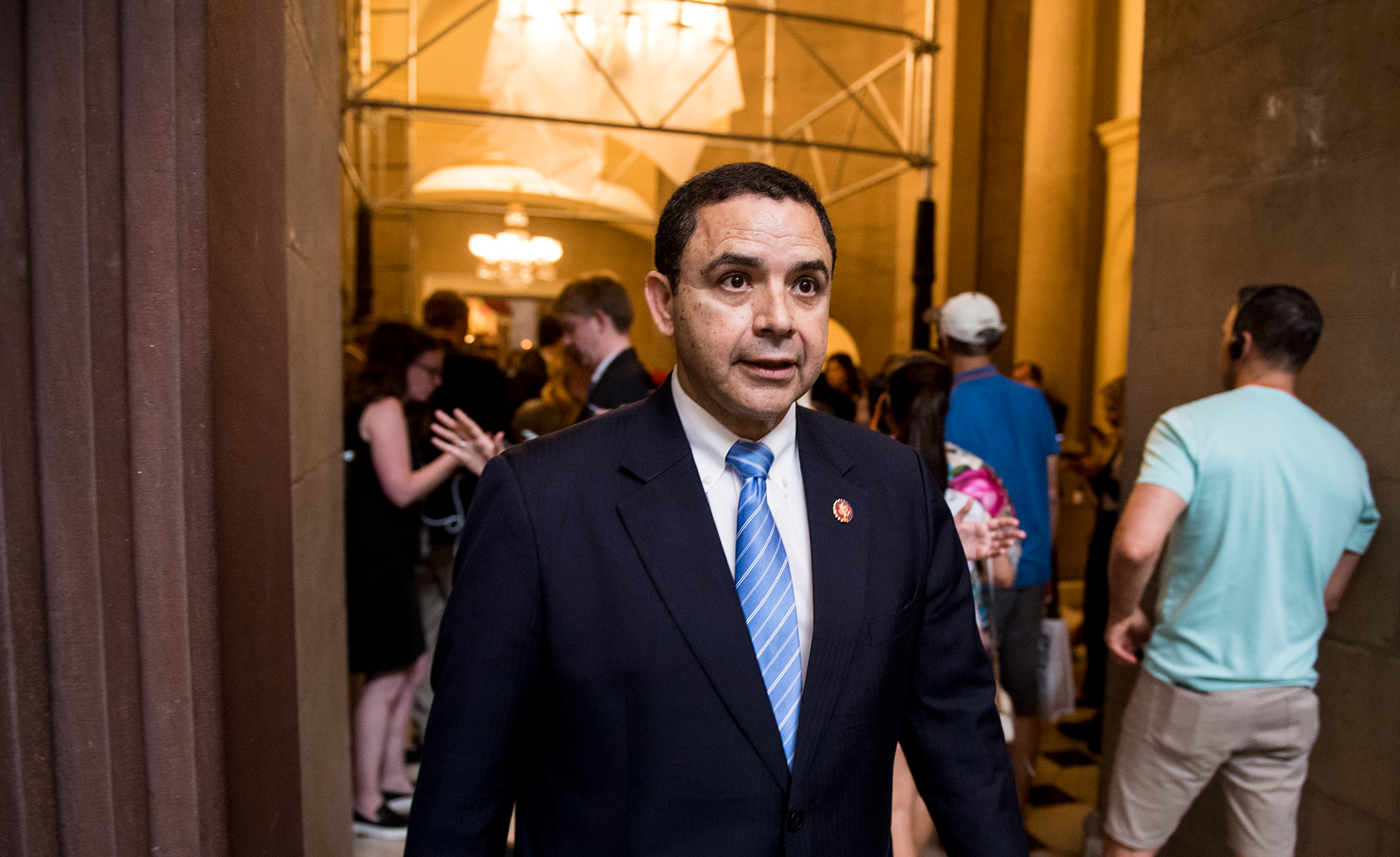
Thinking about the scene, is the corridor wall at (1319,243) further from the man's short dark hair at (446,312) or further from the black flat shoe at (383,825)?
Answer: the man's short dark hair at (446,312)

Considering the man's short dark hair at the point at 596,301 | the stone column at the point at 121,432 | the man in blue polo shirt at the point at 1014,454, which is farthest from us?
the man's short dark hair at the point at 596,301

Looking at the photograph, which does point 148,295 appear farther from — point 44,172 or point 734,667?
point 734,667

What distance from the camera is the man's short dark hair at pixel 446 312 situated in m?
4.60

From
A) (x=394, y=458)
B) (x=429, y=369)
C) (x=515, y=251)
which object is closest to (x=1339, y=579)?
A: (x=394, y=458)

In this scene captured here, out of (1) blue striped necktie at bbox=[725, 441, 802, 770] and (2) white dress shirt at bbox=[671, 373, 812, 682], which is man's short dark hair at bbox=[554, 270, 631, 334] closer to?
(2) white dress shirt at bbox=[671, 373, 812, 682]

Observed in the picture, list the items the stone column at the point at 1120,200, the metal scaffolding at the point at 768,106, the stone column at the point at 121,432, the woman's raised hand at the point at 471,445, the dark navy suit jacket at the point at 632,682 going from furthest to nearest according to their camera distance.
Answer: the stone column at the point at 1120,200, the metal scaffolding at the point at 768,106, the woman's raised hand at the point at 471,445, the dark navy suit jacket at the point at 632,682, the stone column at the point at 121,432

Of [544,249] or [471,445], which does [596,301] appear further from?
[544,249]

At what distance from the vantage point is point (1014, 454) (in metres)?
3.27

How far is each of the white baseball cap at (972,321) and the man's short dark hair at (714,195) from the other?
7.10 ft

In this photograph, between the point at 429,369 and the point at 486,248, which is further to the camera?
the point at 486,248

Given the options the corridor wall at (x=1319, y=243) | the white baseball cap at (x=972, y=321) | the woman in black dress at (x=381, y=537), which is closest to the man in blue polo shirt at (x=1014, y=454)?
the white baseball cap at (x=972, y=321)

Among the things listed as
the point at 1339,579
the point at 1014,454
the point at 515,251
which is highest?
the point at 515,251

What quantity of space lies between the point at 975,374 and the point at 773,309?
7.71 feet

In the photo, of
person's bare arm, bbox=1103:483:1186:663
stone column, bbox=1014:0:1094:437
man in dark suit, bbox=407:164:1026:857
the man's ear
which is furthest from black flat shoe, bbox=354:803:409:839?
stone column, bbox=1014:0:1094:437
